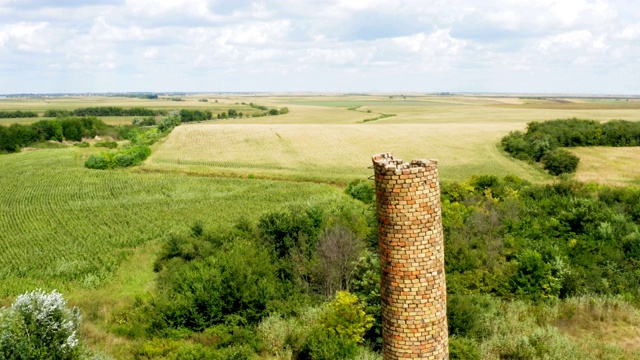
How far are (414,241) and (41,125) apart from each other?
107172mm

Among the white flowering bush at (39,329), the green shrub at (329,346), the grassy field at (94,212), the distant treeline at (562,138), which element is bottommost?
the grassy field at (94,212)

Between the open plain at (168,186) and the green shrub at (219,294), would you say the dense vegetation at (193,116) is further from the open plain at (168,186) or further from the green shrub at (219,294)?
the green shrub at (219,294)

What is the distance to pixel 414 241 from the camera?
725 cm

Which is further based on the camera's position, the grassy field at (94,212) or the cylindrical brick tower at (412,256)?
the grassy field at (94,212)

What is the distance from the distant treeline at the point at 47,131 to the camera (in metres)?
86.5

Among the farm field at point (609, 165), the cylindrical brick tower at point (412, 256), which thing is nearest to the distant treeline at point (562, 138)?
the farm field at point (609, 165)

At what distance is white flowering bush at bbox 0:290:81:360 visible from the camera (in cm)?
1120

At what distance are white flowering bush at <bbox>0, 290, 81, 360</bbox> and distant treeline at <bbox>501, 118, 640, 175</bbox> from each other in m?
51.7

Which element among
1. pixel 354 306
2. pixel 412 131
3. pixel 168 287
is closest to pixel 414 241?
pixel 354 306

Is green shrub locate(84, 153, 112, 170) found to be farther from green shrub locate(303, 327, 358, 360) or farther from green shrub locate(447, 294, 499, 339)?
green shrub locate(447, 294, 499, 339)

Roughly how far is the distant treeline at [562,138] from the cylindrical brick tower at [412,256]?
50.6 meters

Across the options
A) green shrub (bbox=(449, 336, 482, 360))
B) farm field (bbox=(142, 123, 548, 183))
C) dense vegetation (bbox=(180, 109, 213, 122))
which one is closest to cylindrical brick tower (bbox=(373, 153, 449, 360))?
green shrub (bbox=(449, 336, 482, 360))

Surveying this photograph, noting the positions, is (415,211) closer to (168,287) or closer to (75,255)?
(168,287)

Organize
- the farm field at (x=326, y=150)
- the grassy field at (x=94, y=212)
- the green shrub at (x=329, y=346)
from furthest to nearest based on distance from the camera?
the farm field at (x=326, y=150) < the grassy field at (x=94, y=212) < the green shrub at (x=329, y=346)
